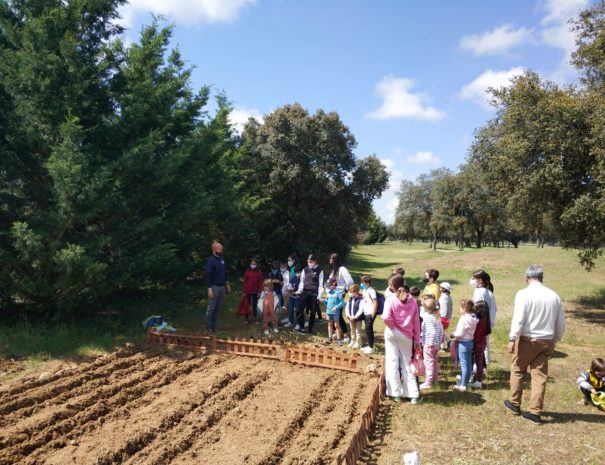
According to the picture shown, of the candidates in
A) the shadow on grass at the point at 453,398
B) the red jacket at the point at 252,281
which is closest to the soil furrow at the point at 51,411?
the red jacket at the point at 252,281

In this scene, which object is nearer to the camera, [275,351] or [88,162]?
[275,351]

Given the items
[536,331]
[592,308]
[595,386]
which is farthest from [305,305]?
[592,308]

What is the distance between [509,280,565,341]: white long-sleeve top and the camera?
5477 mm

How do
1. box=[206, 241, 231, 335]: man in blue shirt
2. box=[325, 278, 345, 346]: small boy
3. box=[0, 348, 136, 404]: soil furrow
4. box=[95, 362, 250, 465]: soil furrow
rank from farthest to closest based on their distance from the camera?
box=[206, 241, 231, 335]: man in blue shirt, box=[325, 278, 345, 346]: small boy, box=[0, 348, 136, 404]: soil furrow, box=[95, 362, 250, 465]: soil furrow

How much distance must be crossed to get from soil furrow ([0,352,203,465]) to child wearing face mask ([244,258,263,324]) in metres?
3.43

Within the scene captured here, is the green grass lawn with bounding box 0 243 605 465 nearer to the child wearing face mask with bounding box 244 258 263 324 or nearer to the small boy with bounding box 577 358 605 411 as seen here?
the small boy with bounding box 577 358 605 411

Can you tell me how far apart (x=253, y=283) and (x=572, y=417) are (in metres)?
7.41

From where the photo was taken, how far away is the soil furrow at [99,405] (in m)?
4.48

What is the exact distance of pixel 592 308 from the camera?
49.6ft

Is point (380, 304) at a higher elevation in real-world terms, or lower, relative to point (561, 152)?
lower

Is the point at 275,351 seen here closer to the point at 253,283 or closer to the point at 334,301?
the point at 334,301

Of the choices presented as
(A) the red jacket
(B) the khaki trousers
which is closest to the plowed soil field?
(B) the khaki trousers

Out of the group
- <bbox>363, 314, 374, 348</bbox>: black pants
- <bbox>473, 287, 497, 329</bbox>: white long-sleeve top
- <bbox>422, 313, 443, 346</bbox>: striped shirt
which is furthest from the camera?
<bbox>363, 314, 374, 348</bbox>: black pants

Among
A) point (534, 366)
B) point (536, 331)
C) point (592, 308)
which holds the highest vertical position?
point (536, 331)
